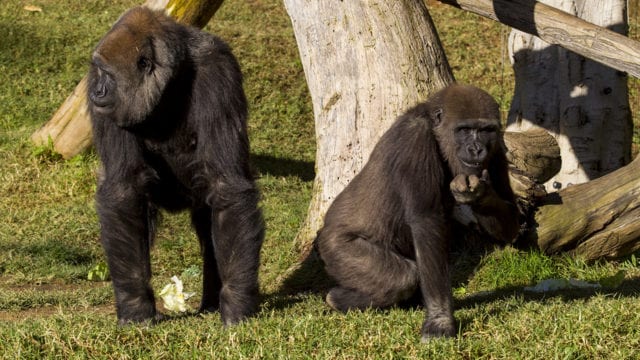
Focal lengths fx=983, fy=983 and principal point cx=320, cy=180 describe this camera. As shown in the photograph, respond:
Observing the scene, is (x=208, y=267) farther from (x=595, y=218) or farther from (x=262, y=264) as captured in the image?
(x=595, y=218)

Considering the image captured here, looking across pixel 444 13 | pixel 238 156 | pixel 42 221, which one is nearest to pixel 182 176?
pixel 238 156

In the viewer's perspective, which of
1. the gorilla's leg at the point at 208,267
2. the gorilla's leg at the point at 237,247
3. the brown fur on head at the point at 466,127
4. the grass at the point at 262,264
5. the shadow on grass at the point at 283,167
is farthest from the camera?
the shadow on grass at the point at 283,167

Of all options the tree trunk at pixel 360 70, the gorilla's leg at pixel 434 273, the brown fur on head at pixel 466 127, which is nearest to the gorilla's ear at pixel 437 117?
the brown fur on head at pixel 466 127

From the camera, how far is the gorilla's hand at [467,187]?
4.64 m

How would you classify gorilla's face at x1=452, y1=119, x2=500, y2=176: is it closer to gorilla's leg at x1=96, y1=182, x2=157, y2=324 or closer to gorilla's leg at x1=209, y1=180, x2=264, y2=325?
gorilla's leg at x1=209, y1=180, x2=264, y2=325

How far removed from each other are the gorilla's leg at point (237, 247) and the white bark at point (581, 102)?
3059 millimetres

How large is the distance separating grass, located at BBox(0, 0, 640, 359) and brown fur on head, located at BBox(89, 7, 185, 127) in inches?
41.6

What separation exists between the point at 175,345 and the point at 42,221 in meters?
3.68

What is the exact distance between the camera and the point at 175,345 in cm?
443

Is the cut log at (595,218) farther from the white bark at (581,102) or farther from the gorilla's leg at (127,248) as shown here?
the gorilla's leg at (127,248)

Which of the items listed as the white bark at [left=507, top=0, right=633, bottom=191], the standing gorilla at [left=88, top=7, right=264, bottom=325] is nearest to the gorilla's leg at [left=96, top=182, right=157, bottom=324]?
the standing gorilla at [left=88, top=7, right=264, bottom=325]

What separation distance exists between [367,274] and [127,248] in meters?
1.25

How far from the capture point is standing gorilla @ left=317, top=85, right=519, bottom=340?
15.5 feet

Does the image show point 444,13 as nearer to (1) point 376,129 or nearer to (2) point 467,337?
(1) point 376,129
